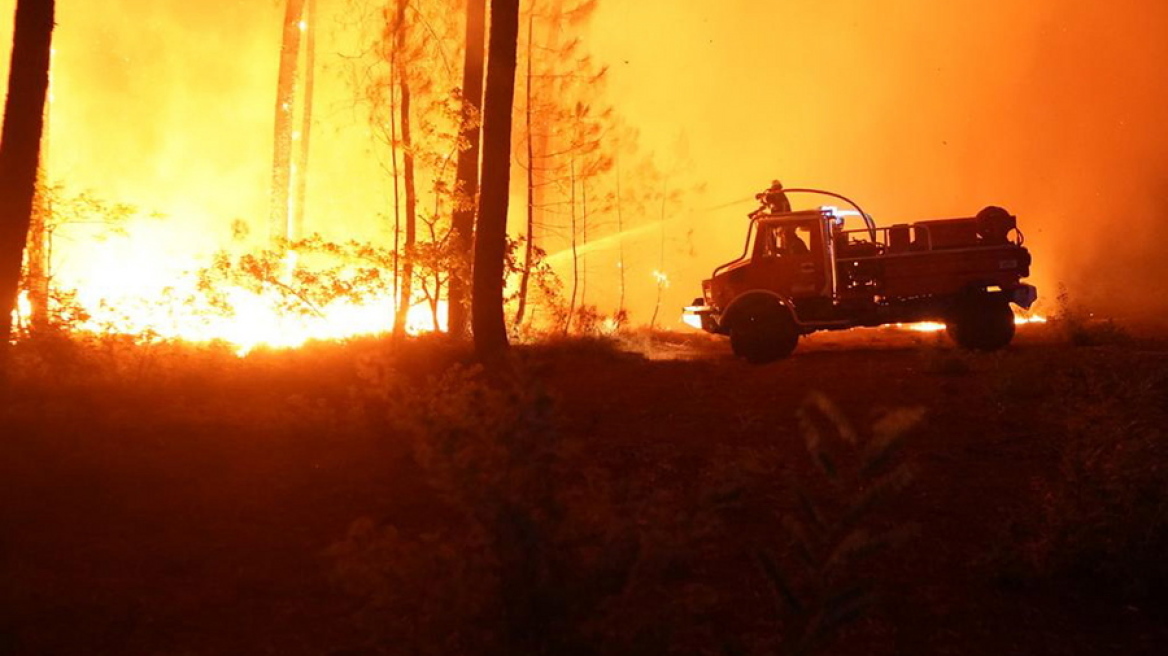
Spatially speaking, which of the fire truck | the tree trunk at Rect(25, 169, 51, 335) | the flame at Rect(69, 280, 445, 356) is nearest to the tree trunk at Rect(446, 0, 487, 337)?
the flame at Rect(69, 280, 445, 356)

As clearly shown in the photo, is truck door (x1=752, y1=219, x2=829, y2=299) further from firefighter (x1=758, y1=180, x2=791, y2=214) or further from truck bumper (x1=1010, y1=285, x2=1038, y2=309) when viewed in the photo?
truck bumper (x1=1010, y1=285, x2=1038, y2=309)

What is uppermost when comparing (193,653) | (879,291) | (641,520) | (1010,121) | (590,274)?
(1010,121)

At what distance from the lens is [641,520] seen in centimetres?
442

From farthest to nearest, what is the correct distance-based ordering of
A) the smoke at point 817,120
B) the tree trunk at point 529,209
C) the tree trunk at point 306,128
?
the smoke at point 817,120 < the tree trunk at point 306,128 < the tree trunk at point 529,209

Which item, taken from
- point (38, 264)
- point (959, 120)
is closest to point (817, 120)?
point (959, 120)

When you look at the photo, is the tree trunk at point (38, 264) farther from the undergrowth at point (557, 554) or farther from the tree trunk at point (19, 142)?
the undergrowth at point (557, 554)

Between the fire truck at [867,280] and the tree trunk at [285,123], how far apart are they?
1198 centimetres

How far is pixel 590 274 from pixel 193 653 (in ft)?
113

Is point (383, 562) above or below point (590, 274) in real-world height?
below

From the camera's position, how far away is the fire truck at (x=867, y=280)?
15344mm

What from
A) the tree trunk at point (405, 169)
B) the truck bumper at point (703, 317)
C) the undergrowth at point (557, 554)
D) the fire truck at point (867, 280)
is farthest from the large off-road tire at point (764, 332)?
the undergrowth at point (557, 554)

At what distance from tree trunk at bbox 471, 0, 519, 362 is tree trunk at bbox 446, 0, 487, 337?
8.81ft

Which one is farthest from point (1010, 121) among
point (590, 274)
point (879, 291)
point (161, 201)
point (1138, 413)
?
point (1138, 413)

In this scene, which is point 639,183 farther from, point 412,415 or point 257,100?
point 412,415
